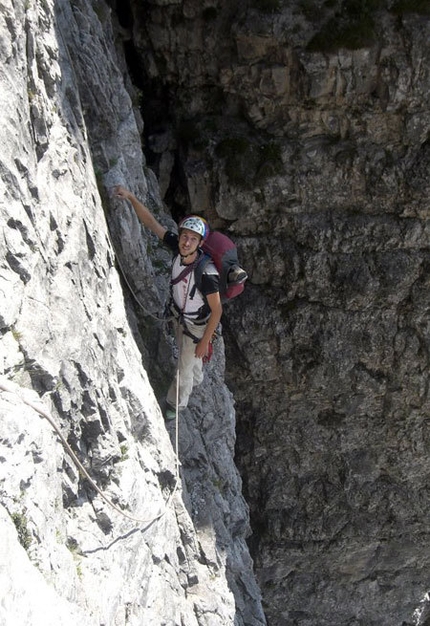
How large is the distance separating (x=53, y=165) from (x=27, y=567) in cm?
410

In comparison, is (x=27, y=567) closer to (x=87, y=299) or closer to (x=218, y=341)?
(x=87, y=299)

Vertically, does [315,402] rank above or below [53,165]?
below

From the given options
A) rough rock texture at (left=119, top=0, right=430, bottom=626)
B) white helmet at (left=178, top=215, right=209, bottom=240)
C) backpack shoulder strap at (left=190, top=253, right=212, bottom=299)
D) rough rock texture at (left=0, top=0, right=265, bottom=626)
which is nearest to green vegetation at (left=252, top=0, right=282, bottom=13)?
rough rock texture at (left=119, top=0, right=430, bottom=626)

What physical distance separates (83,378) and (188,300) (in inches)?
102

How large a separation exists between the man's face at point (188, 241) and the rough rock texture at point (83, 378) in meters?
0.96

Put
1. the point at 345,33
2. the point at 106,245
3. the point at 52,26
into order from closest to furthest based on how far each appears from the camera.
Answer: the point at 52,26
the point at 106,245
the point at 345,33

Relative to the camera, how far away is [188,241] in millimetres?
8398

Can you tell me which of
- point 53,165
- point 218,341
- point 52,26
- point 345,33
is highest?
point 345,33

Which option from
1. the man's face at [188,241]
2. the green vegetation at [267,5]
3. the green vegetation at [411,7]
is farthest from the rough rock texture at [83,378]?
the green vegetation at [411,7]

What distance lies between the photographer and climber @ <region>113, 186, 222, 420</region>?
8.44 m

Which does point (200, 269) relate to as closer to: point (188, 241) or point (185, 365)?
point (188, 241)

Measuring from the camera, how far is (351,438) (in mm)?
19828

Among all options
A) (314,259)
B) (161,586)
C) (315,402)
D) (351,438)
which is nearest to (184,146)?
(314,259)

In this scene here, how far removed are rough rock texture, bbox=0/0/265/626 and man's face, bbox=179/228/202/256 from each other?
96 centimetres
